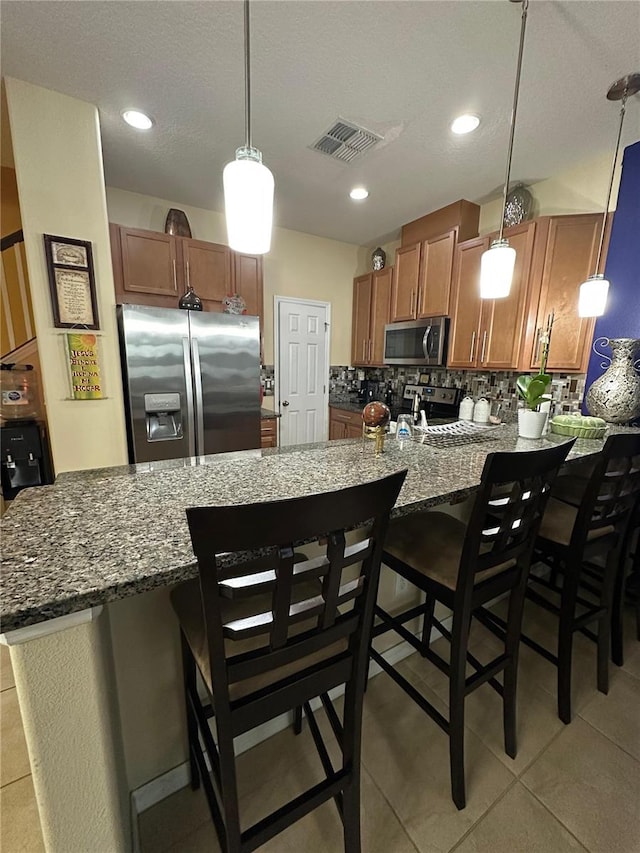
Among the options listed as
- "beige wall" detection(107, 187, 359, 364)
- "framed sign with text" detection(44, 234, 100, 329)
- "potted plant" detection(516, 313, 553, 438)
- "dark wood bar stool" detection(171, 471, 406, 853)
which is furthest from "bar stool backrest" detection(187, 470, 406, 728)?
"beige wall" detection(107, 187, 359, 364)

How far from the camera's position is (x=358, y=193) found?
114 inches

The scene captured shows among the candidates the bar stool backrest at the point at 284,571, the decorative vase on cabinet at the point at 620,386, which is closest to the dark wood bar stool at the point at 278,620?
the bar stool backrest at the point at 284,571

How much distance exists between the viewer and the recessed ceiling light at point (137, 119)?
201cm

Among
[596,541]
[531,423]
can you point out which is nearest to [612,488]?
[596,541]

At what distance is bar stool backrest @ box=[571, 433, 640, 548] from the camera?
124cm

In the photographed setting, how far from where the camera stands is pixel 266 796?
115 cm

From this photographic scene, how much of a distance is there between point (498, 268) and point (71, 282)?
234 centimetres

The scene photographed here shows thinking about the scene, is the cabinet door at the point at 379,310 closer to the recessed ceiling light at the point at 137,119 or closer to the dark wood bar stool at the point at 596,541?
the recessed ceiling light at the point at 137,119

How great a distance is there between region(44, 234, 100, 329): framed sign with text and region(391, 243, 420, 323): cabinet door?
264cm

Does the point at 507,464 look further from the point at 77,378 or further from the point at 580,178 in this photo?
the point at 580,178

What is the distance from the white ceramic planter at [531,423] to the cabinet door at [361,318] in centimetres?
240

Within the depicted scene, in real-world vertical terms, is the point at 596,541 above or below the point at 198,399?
below

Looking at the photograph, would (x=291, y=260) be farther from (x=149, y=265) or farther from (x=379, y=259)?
(x=149, y=265)

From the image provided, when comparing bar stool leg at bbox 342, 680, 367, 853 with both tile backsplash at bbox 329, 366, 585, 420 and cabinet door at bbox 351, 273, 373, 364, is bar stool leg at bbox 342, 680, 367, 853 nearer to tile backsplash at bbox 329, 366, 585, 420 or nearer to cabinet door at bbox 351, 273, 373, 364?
tile backsplash at bbox 329, 366, 585, 420
